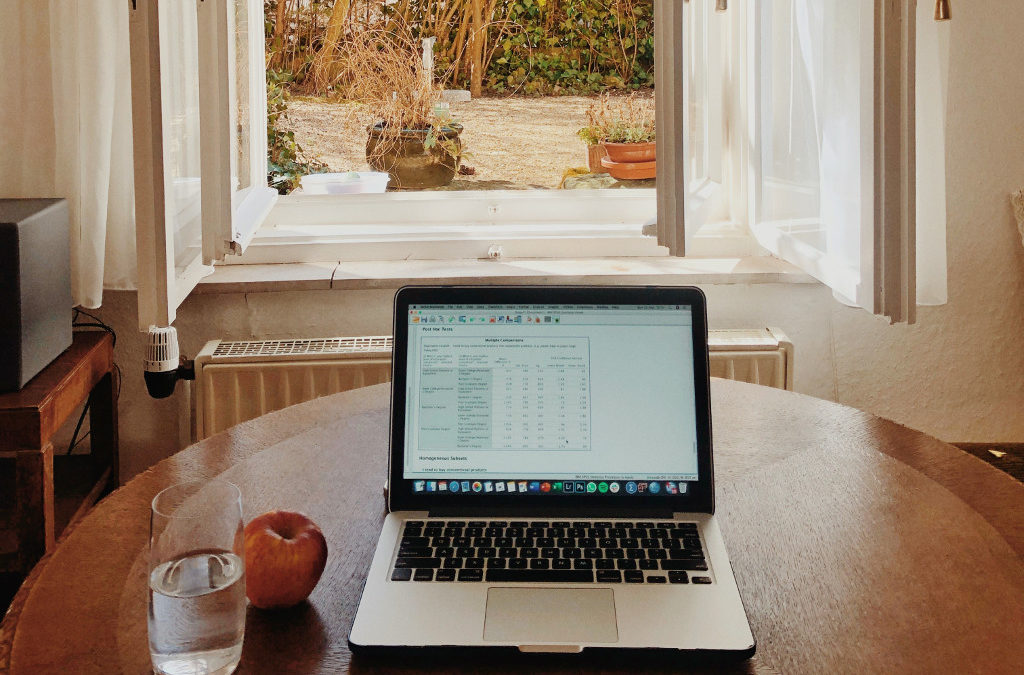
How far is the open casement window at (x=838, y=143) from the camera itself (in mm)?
1660

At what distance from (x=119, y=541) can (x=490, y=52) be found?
1917mm

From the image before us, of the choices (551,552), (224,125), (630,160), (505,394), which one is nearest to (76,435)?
(224,125)

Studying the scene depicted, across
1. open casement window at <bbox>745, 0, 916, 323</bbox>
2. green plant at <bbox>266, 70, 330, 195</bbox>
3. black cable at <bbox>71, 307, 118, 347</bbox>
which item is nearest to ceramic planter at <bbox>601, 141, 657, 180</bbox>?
open casement window at <bbox>745, 0, 916, 323</bbox>

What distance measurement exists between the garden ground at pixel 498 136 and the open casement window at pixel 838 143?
19.7 inches

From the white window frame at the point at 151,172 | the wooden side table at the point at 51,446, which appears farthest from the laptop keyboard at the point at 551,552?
the wooden side table at the point at 51,446

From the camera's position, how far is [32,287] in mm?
1847

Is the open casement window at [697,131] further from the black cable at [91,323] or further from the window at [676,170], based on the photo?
the black cable at [91,323]

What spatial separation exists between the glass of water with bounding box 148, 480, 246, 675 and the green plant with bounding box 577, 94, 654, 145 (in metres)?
2.05

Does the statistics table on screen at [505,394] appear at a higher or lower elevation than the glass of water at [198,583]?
higher

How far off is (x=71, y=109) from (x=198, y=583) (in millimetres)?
1644

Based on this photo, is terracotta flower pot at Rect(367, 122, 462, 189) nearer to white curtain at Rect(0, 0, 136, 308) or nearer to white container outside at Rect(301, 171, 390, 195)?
white container outside at Rect(301, 171, 390, 195)

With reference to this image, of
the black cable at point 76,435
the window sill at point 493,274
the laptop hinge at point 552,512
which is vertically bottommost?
the black cable at point 76,435

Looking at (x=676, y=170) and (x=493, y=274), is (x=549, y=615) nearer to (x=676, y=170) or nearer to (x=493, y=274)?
(x=676, y=170)

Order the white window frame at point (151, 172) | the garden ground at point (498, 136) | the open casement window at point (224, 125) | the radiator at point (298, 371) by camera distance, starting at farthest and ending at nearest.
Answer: the garden ground at point (498, 136) < the radiator at point (298, 371) < the open casement window at point (224, 125) < the white window frame at point (151, 172)
